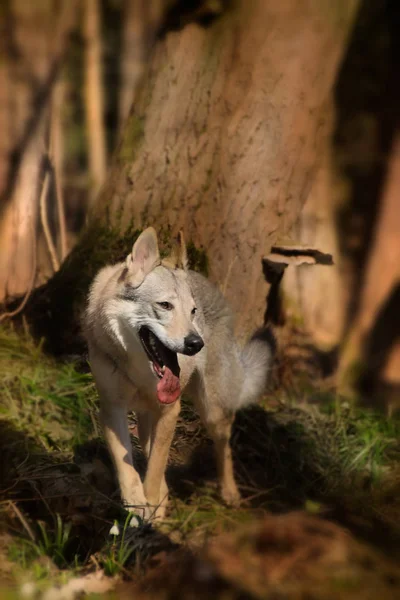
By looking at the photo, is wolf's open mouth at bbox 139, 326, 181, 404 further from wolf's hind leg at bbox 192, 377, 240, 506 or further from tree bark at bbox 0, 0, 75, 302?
tree bark at bbox 0, 0, 75, 302

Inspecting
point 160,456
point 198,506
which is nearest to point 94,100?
point 160,456

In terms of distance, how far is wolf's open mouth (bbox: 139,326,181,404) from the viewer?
14.3 ft

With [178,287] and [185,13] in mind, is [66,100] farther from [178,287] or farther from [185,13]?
[178,287]

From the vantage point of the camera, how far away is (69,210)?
1800 centimetres

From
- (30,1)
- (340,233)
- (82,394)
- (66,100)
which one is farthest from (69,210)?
(82,394)

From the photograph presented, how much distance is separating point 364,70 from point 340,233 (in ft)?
13.3

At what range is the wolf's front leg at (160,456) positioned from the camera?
4.70 m

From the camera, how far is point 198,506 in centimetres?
475

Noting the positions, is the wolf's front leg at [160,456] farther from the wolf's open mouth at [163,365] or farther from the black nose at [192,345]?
the black nose at [192,345]

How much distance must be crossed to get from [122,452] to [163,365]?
74 centimetres

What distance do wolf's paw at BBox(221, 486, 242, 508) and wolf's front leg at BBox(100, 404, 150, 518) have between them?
493 mm

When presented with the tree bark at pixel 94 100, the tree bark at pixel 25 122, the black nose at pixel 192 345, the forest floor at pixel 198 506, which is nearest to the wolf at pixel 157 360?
the black nose at pixel 192 345

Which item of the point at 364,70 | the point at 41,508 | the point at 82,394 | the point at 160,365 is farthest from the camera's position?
the point at 364,70

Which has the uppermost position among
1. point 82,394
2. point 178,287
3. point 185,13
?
point 185,13
